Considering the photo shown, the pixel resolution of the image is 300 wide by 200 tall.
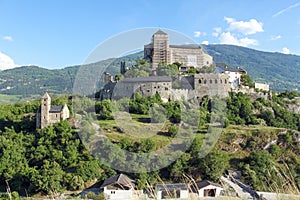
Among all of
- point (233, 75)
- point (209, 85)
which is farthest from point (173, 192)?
point (233, 75)

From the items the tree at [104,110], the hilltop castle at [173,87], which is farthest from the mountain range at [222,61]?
the tree at [104,110]

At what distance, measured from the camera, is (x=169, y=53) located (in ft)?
131

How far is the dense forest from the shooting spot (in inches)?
832

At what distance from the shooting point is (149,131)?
26.1m

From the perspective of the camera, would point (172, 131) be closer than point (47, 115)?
No

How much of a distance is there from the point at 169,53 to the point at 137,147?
729 inches

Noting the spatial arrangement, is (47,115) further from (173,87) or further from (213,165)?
(173,87)

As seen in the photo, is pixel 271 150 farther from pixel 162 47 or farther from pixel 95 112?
pixel 162 47

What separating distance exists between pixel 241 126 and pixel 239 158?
4383mm

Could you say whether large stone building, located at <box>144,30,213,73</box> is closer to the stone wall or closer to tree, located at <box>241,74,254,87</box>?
tree, located at <box>241,74,254,87</box>

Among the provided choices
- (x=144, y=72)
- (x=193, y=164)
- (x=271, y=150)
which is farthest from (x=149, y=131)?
(x=144, y=72)

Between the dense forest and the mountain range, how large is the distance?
41.7 feet

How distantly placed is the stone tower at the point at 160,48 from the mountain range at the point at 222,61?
5634 millimetres

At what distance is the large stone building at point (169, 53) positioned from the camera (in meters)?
39.3
